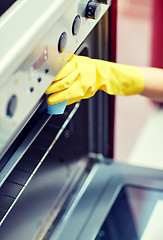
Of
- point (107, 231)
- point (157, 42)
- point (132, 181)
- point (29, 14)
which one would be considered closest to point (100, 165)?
point (132, 181)

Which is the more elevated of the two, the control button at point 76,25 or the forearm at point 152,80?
the forearm at point 152,80

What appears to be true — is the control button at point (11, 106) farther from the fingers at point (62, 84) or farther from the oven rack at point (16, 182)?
the oven rack at point (16, 182)

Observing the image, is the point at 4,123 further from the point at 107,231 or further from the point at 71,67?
the point at 107,231

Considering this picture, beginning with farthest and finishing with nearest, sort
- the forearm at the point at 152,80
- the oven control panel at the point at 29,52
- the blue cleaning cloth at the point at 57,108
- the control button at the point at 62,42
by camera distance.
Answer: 1. the forearm at the point at 152,80
2. the blue cleaning cloth at the point at 57,108
3. the control button at the point at 62,42
4. the oven control panel at the point at 29,52

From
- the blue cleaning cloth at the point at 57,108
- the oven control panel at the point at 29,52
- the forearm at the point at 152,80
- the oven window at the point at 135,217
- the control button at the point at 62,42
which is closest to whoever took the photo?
the oven control panel at the point at 29,52

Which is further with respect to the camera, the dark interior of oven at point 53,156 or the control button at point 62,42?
the dark interior of oven at point 53,156

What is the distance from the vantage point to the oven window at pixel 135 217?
132cm

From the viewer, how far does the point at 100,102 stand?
1.51 metres

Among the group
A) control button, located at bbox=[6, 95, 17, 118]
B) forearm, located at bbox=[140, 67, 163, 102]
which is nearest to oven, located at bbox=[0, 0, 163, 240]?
control button, located at bbox=[6, 95, 17, 118]

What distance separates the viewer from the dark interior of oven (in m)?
1.04

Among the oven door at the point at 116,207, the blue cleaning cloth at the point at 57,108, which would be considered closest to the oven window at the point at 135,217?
the oven door at the point at 116,207

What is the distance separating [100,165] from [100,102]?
265 mm

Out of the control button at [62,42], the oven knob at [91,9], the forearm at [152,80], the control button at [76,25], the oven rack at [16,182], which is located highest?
the forearm at [152,80]

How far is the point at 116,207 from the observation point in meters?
1.42
